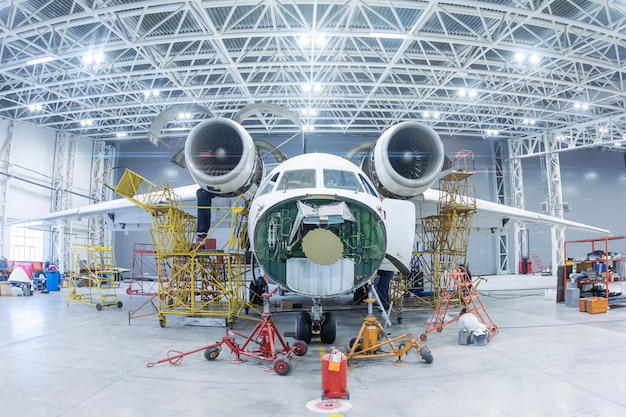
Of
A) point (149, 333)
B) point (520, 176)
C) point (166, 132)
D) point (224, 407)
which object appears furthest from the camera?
point (520, 176)

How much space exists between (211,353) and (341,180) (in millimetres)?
3650

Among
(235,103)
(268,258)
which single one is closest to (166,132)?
(235,103)

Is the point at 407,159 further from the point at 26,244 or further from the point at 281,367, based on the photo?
the point at 26,244

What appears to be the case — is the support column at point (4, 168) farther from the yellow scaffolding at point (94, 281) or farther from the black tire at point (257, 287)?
the black tire at point (257, 287)

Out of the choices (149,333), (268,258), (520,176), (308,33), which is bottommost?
(149,333)

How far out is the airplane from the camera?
6.50 meters

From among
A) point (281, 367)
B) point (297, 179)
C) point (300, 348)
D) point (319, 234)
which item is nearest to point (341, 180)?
point (297, 179)

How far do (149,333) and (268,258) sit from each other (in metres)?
4.11

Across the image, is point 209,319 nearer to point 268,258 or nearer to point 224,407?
point 268,258

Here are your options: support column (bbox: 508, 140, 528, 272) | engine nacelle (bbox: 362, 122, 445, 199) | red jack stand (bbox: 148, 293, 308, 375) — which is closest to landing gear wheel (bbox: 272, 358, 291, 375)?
red jack stand (bbox: 148, 293, 308, 375)

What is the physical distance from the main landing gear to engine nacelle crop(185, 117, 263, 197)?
4.05m

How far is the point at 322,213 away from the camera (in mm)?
6207

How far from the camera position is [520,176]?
1244 inches

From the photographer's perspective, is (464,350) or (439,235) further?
(439,235)
